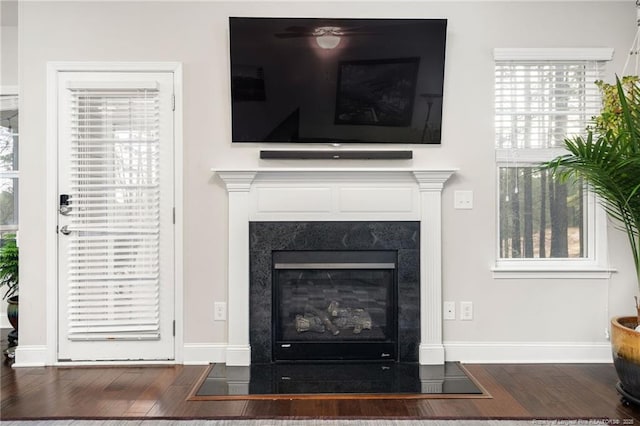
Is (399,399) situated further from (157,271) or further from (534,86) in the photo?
(534,86)

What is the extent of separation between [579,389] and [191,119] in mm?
2932

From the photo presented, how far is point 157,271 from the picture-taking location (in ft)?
9.70

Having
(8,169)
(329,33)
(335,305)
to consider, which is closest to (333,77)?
(329,33)

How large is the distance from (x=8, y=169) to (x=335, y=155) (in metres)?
2.97

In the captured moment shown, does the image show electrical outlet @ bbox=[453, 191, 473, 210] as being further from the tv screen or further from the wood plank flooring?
the wood plank flooring

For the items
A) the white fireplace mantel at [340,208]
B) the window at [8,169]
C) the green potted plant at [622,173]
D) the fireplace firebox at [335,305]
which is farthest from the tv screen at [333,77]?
the window at [8,169]

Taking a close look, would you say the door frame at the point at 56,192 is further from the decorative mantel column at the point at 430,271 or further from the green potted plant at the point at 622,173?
the green potted plant at the point at 622,173

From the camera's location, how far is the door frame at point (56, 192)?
116 inches

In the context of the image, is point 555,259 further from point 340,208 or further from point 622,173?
point 340,208

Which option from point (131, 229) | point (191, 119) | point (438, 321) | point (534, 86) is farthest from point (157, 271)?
point (534, 86)

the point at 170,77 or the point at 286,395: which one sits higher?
the point at 170,77

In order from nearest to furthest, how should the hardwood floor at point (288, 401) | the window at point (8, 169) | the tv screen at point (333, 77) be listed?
the hardwood floor at point (288, 401)
the tv screen at point (333, 77)
the window at point (8, 169)

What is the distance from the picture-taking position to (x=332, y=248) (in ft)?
9.61

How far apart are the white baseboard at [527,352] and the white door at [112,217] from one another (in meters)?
1.99
